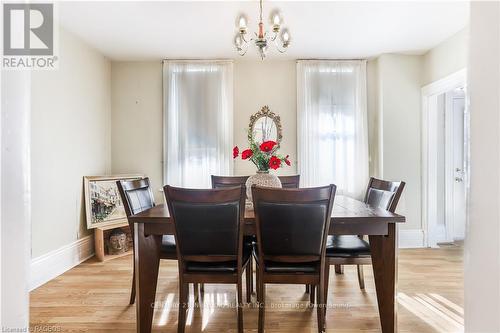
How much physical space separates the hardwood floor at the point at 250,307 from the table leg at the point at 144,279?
8.5 inches

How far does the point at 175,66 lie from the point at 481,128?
4.21 metres

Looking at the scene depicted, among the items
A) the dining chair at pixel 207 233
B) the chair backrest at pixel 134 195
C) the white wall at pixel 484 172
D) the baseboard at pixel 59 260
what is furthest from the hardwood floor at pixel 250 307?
the white wall at pixel 484 172

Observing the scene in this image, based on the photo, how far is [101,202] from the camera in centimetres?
354

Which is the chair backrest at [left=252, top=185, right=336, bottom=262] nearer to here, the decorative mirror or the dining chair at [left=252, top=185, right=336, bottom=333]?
the dining chair at [left=252, top=185, right=336, bottom=333]

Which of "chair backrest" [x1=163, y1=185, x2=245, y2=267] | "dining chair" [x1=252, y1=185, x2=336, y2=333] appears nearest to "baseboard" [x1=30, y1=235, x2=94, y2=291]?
"chair backrest" [x1=163, y1=185, x2=245, y2=267]

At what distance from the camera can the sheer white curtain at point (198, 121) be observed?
408 centimetres

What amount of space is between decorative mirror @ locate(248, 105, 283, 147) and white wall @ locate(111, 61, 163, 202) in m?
1.36

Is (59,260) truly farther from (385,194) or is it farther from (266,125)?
(385,194)

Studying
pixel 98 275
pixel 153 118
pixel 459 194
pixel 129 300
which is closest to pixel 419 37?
pixel 459 194

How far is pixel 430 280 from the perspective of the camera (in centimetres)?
277

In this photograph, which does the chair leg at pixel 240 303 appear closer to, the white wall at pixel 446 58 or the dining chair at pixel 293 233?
the dining chair at pixel 293 233

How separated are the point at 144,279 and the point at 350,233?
1311 millimetres

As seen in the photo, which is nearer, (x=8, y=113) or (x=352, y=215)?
(x=8, y=113)

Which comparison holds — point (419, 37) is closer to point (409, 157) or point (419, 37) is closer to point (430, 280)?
point (409, 157)
